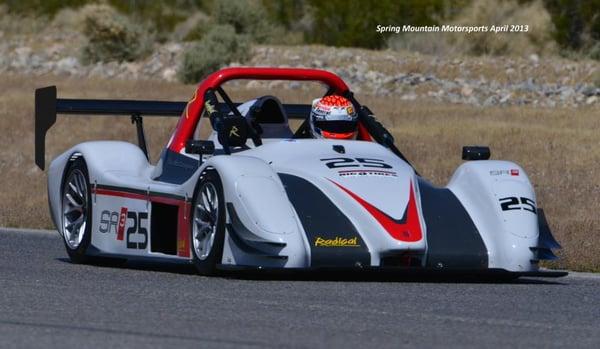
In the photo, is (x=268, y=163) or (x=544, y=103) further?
(x=544, y=103)

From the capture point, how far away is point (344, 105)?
39.5 ft

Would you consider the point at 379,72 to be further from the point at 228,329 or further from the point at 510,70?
the point at 228,329

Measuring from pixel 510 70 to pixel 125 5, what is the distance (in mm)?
26466

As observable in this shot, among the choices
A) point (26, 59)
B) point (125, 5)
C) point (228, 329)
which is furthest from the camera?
point (125, 5)

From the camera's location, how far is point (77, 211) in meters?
12.7

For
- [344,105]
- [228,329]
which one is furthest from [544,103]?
[228,329]

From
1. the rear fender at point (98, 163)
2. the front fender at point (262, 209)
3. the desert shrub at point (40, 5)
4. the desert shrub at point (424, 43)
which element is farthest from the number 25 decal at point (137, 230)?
the desert shrub at point (40, 5)

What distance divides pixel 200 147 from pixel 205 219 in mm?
758

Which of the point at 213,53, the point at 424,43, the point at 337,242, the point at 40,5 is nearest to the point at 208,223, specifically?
the point at 337,242

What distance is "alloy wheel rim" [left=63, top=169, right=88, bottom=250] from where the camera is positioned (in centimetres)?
1254

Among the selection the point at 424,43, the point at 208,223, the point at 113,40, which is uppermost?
the point at 208,223

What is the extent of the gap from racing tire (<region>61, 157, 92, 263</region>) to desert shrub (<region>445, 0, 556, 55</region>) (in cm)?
3071

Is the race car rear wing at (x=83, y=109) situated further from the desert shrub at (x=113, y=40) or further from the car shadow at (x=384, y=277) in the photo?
the desert shrub at (x=113, y=40)

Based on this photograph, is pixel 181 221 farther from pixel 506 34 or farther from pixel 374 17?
pixel 374 17
